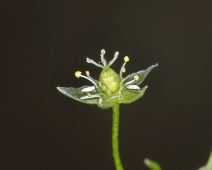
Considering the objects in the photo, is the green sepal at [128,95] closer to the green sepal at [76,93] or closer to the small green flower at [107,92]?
the small green flower at [107,92]

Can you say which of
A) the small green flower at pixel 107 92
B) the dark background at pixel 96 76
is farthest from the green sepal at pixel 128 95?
the dark background at pixel 96 76

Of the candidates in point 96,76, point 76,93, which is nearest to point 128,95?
point 76,93

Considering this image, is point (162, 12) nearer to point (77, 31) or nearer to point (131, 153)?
point (77, 31)

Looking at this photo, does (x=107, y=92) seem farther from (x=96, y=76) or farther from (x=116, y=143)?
(x=96, y=76)

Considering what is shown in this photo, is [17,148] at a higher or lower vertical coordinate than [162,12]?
lower

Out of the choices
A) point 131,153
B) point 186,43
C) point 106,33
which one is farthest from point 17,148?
point 186,43

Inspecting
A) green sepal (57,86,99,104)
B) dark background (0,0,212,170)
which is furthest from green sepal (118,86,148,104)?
dark background (0,0,212,170)

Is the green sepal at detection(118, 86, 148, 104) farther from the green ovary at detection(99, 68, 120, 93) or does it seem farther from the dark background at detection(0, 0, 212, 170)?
the dark background at detection(0, 0, 212, 170)

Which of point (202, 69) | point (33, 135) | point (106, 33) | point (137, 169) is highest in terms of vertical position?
point (106, 33)
